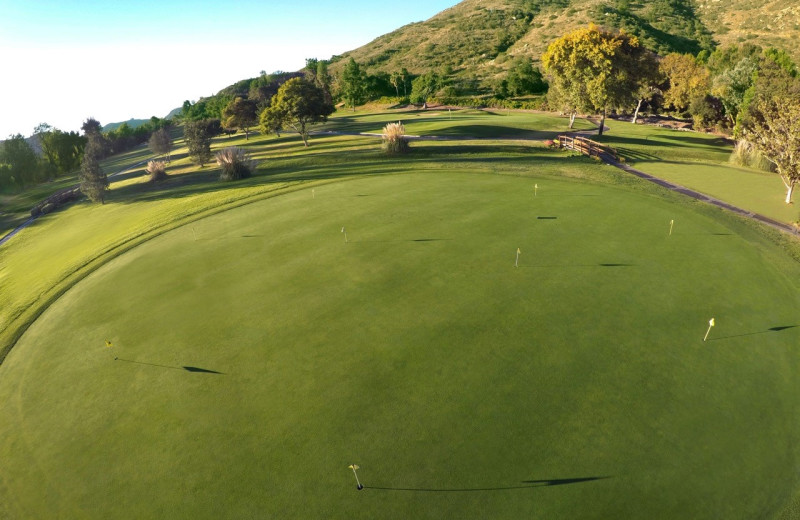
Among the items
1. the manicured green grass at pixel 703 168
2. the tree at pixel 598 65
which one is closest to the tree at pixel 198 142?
the tree at pixel 598 65

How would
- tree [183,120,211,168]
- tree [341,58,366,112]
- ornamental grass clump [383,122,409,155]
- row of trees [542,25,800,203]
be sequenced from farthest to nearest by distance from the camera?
1. tree [341,58,366,112]
2. tree [183,120,211,168]
3. ornamental grass clump [383,122,409,155]
4. row of trees [542,25,800,203]

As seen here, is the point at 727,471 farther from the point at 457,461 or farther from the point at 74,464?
the point at 74,464

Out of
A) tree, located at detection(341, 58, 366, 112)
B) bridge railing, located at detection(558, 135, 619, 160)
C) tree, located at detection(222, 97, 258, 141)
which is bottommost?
bridge railing, located at detection(558, 135, 619, 160)

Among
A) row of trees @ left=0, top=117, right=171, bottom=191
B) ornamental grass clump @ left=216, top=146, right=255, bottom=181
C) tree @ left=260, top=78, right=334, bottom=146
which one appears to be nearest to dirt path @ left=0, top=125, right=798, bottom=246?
tree @ left=260, top=78, right=334, bottom=146

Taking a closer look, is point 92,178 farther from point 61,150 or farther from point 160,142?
point 61,150

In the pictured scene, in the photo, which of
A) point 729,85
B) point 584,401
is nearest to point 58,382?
point 584,401

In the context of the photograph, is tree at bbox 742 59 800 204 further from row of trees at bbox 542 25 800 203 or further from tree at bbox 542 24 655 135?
tree at bbox 542 24 655 135
